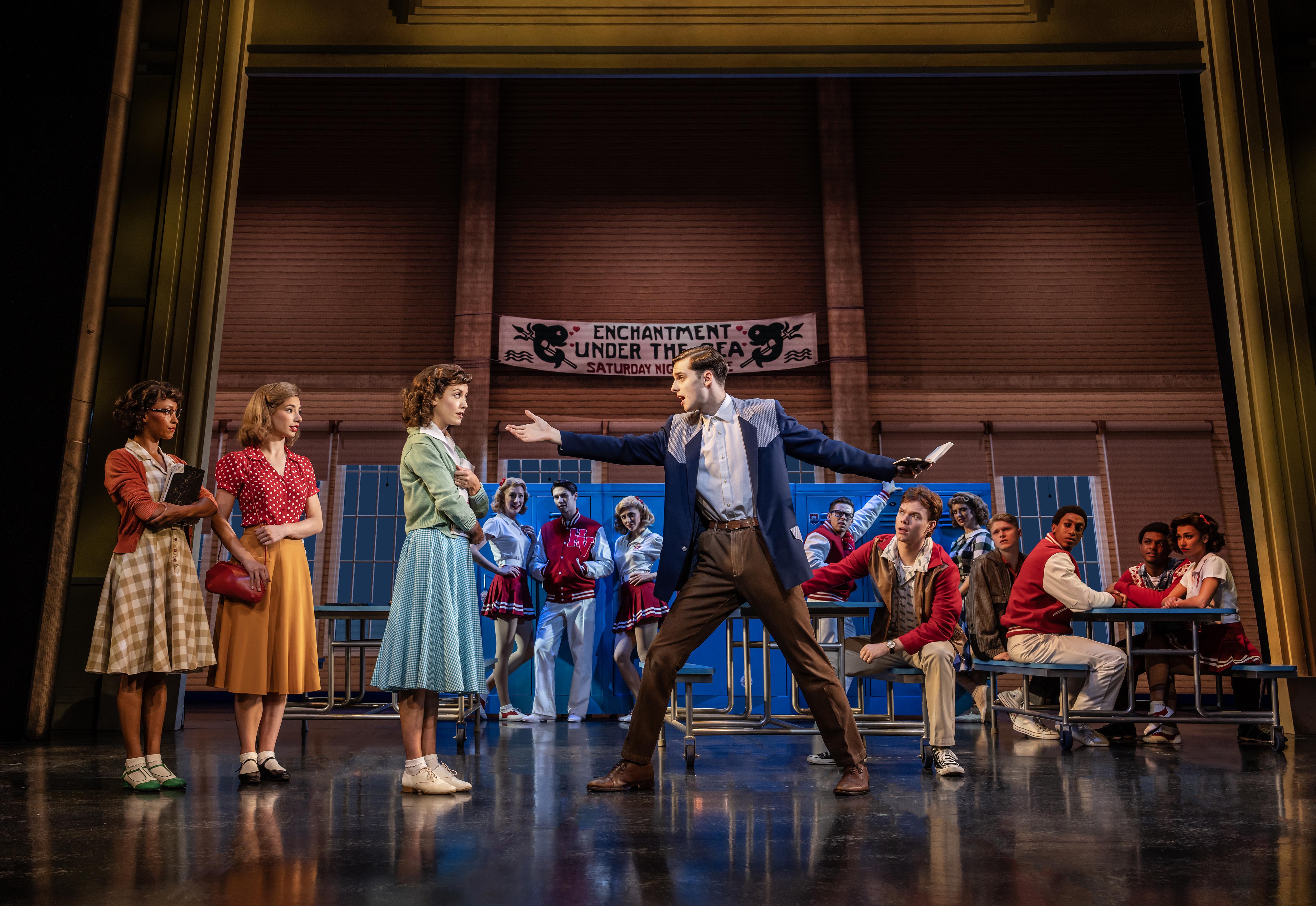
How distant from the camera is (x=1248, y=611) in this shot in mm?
10125

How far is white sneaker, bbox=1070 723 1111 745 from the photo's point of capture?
15.8 feet

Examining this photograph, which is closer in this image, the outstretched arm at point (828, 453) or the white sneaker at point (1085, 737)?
the outstretched arm at point (828, 453)

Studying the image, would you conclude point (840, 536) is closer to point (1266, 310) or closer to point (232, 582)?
point (1266, 310)

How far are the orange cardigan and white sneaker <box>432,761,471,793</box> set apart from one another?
1286 millimetres

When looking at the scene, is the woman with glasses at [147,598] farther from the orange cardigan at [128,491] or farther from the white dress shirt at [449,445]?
the white dress shirt at [449,445]

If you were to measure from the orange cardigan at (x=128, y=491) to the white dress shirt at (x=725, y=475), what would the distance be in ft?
6.28

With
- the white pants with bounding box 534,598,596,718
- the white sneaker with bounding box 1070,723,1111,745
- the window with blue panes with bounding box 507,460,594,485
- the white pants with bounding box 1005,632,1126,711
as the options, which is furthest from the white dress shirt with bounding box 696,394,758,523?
the window with blue panes with bounding box 507,460,594,485

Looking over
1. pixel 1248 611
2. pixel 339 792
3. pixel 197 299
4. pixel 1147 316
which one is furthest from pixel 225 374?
pixel 1248 611

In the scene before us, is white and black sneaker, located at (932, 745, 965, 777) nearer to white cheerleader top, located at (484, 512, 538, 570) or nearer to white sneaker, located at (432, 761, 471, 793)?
white sneaker, located at (432, 761, 471, 793)

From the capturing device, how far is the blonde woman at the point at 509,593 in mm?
6758

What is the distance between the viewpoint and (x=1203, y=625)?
197 inches

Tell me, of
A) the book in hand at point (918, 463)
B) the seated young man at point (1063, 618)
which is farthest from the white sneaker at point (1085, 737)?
the book in hand at point (918, 463)

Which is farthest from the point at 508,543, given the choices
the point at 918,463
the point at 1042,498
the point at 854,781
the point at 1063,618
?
the point at 1042,498

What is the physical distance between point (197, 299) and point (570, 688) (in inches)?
146
